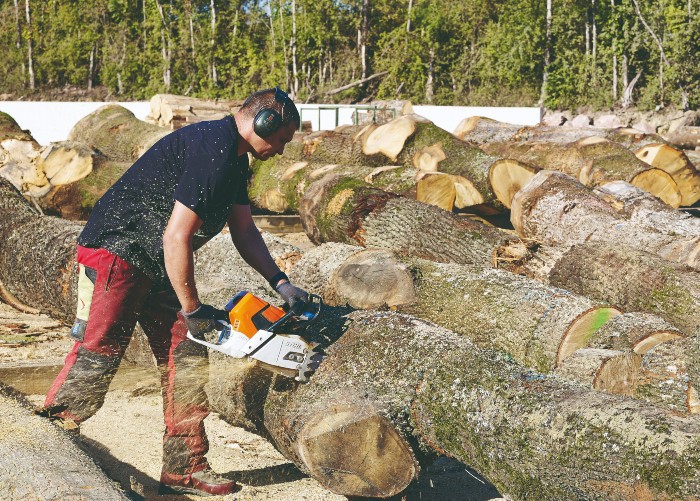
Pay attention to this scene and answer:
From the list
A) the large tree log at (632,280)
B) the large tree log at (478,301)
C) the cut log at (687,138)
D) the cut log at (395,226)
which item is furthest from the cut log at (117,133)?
the cut log at (687,138)

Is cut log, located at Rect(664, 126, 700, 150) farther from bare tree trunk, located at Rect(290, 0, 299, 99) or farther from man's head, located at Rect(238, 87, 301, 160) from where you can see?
bare tree trunk, located at Rect(290, 0, 299, 99)

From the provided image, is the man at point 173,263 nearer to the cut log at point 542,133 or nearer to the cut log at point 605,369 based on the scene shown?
the cut log at point 605,369

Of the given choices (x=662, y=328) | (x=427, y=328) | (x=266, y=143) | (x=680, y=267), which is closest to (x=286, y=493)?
(x=427, y=328)

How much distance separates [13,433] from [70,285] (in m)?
2.18

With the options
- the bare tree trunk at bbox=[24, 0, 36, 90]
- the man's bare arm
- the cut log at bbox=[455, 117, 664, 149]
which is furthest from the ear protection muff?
the bare tree trunk at bbox=[24, 0, 36, 90]

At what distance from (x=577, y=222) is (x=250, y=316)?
414 centimetres

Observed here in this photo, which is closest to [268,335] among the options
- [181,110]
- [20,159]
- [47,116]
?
Result: [20,159]

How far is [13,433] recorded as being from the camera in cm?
271

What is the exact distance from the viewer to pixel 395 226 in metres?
5.97

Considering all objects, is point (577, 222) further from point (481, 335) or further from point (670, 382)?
Answer: point (670, 382)

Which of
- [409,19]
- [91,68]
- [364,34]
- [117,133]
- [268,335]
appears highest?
[409,19]

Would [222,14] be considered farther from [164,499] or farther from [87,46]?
[164,499]

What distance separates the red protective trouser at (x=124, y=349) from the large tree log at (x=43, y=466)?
0.23 metres

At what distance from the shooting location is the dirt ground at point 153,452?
331cm
